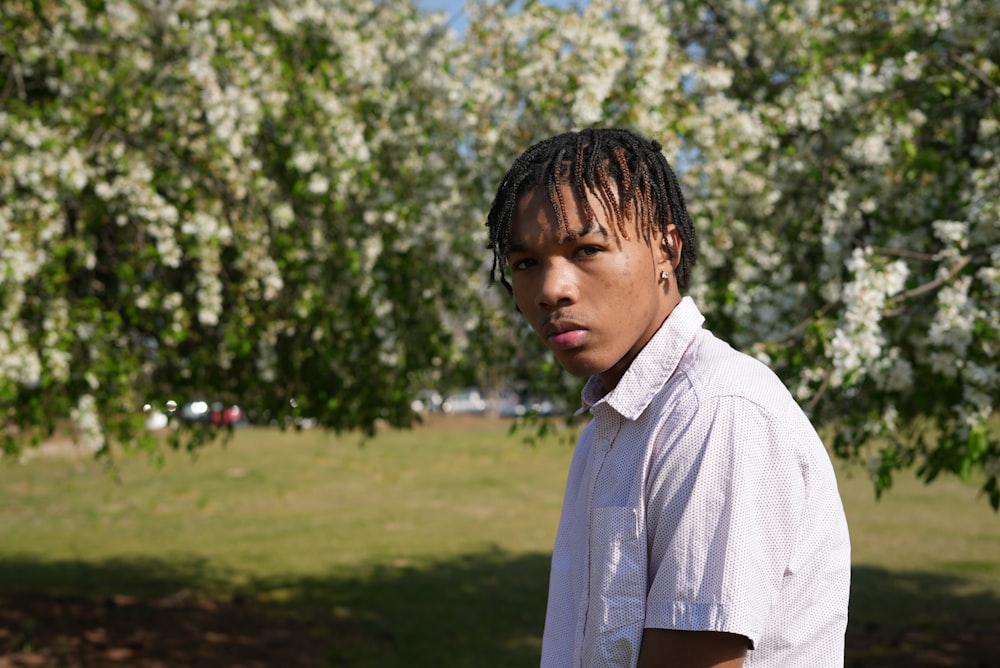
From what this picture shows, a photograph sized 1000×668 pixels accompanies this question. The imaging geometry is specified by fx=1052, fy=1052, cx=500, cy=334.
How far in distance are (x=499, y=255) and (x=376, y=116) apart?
5.51 m

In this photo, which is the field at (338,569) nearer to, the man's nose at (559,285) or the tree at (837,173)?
the tree at (837,173)

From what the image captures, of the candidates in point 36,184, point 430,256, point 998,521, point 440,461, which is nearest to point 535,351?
point 430,256

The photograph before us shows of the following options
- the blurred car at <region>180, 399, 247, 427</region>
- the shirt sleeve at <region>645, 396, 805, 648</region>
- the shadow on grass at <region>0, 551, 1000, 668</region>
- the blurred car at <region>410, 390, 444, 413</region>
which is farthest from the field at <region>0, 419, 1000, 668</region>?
the shirt sleeve at <region>645, 396, 805, 648</region>

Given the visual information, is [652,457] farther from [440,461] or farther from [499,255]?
[440,461]

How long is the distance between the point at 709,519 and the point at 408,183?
19.9 feet

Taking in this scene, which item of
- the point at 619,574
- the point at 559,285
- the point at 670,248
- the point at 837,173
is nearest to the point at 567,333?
the point at 559,285

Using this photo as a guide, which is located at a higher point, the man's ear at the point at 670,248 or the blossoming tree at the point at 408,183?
the blossoming tree at the point at 408,183

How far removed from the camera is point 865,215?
5.80m

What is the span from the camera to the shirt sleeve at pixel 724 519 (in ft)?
4.01

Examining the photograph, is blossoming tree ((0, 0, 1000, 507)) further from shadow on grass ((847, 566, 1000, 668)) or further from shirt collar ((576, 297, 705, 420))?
shadow on grass ((847, 566, 1000, 668))

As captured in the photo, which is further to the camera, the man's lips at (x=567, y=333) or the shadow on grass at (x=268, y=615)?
the shadow on grass at (x=268, y=615)

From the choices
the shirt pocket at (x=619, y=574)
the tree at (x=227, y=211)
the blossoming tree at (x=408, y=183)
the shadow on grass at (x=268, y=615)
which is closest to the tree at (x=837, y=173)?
the blossoming tree at (x=408, y=183)

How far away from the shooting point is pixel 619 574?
4.39ft

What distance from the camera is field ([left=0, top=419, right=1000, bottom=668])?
8.67 meters
